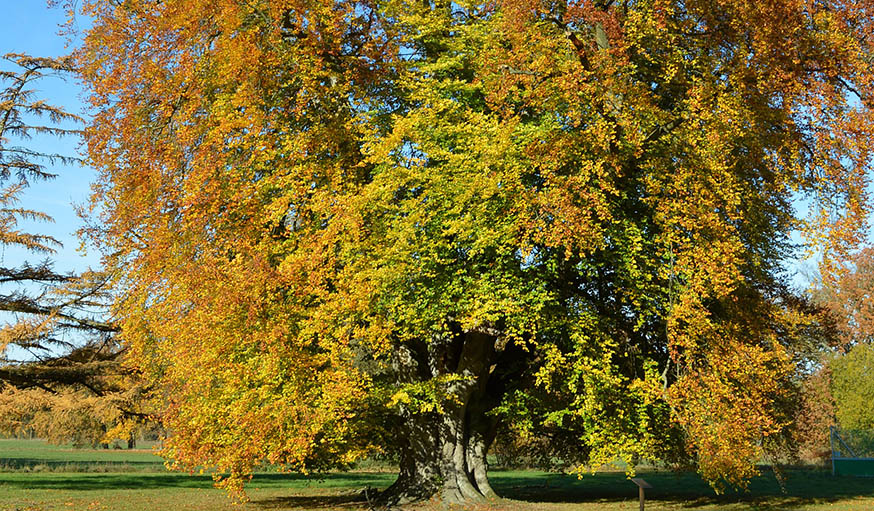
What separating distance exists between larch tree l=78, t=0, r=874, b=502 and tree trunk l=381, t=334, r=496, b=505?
0.36 ft

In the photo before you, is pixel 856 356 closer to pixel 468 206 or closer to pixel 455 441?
pixel 455 441

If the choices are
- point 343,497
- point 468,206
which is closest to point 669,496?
point 343,497

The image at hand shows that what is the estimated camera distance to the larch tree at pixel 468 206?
15750 millimetres

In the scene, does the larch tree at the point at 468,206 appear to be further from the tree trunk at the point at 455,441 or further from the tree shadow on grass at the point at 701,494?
the tree shadow on grass at the point at 701,494

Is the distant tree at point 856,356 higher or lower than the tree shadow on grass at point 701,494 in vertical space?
higher

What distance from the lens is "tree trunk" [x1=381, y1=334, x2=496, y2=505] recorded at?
19.2 metres

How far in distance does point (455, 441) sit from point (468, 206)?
6584 millimetres

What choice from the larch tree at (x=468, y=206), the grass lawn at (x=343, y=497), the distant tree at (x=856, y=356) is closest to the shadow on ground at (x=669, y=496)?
the grass lawn at (x=343, y=497)

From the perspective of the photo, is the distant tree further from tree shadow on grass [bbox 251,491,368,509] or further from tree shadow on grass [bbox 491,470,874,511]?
tree shadow on grass [bbox 251,491,368,509]

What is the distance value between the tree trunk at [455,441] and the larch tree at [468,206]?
11cm

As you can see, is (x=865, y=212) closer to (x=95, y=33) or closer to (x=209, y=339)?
(x=209, y=339)

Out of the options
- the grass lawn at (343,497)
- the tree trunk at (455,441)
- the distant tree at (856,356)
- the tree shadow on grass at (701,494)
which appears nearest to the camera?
the tree trunk at (455,441)

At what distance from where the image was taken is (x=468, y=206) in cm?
1708

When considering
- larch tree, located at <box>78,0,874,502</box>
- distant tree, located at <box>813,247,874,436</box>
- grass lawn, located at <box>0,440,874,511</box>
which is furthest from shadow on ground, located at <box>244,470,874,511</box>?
distant tree, located at <box>813,247,874,436</box>
